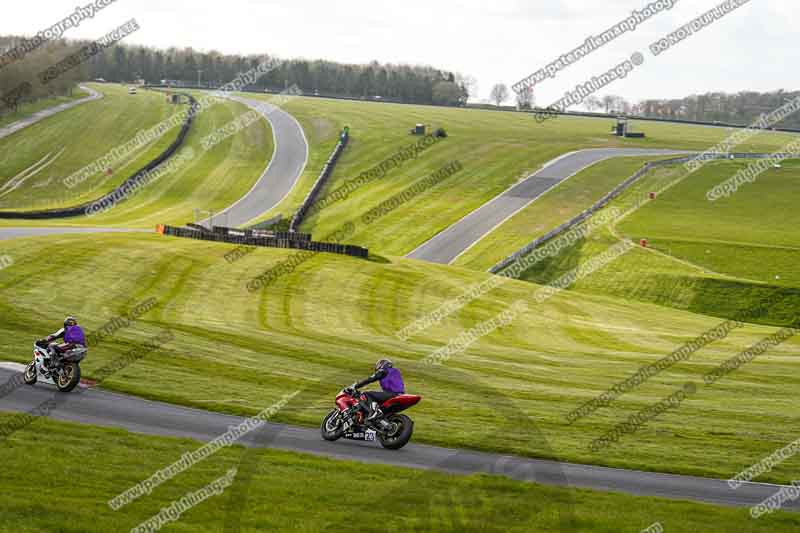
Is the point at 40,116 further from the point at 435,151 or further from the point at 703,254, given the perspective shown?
the point at 703,254

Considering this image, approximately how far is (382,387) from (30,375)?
10.4 meters

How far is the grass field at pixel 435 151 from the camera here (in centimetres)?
8500

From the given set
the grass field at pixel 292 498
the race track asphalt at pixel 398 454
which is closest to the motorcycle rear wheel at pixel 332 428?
the race track asphalt at pixel 398 454

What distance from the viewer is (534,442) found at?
21234mm

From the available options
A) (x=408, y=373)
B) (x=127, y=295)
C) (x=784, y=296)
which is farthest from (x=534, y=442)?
(x=784, y=296)

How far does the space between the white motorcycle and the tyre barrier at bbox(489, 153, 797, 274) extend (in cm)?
4639

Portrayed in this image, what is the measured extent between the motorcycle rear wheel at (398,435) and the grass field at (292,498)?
5.04 ft

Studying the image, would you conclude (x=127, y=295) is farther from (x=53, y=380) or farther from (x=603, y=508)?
(x=603, y=508)

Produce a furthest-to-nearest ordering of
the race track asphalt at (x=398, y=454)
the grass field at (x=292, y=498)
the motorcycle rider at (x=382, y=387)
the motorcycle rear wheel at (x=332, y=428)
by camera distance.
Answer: the motorcycle rear wheel at (x=332, y=428)
the motorcycle rider at (x=382, y=387)
the race track asphalt at (x=398, y=454)
the grass field at (x=292, y=498)

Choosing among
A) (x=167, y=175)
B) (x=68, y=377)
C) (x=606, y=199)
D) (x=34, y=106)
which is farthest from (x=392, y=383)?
(x=34, y=106)

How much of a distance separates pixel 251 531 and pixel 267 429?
6728 millimetres

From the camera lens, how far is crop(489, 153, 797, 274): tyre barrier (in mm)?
69125

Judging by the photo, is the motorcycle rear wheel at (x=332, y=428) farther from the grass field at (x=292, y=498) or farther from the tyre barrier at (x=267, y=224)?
the tyre barrier at (x=267, y=224)

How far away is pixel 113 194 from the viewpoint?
9225 cm
